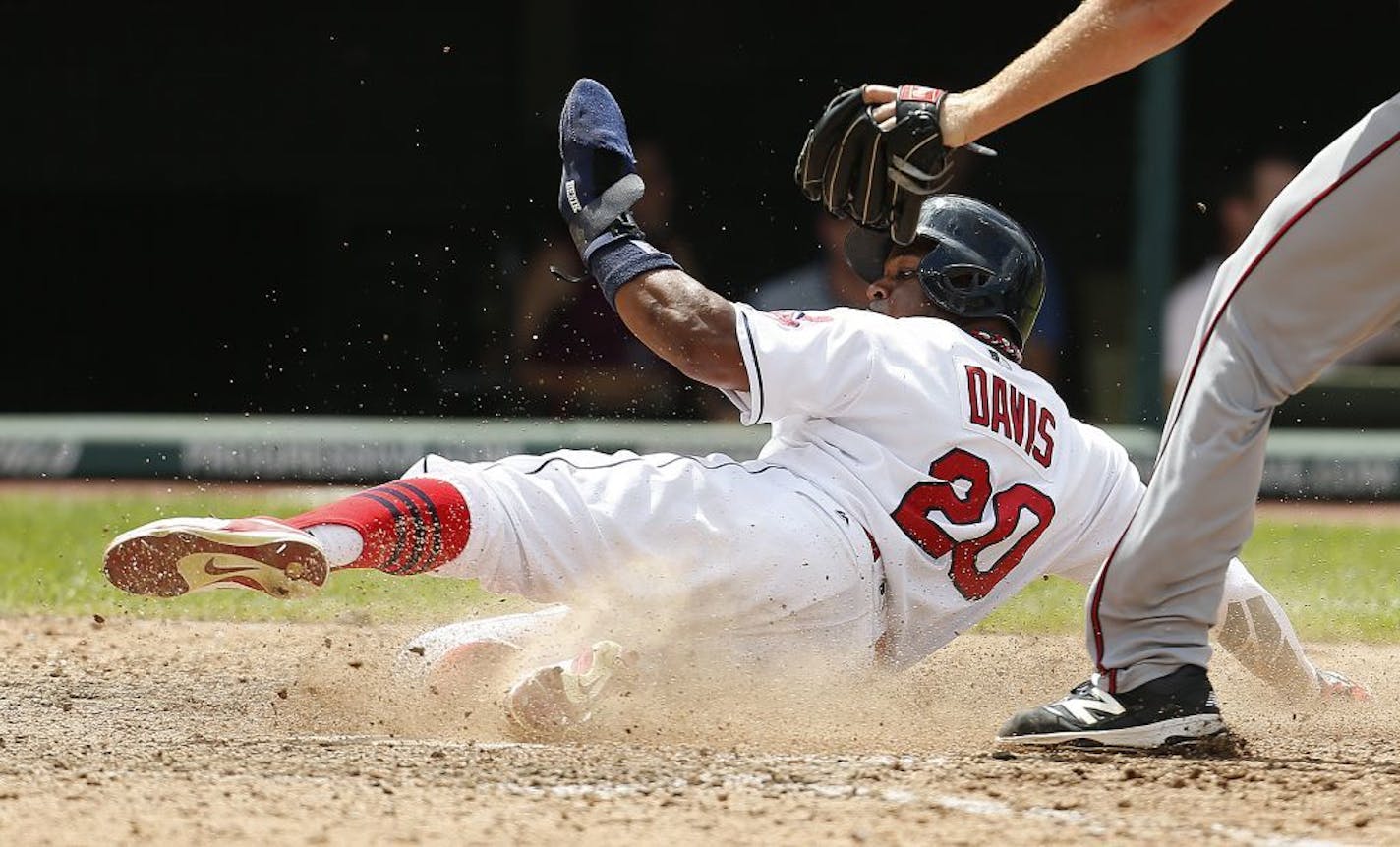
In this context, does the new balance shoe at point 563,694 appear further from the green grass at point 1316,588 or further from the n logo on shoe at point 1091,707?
the green grass at point 1316,588

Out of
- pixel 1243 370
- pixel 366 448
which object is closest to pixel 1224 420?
pixel 1243 370

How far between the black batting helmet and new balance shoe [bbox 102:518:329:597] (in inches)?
51.9

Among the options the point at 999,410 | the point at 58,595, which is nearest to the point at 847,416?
the point at 999,410

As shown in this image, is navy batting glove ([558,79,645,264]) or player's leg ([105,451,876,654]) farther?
navy batting glove ([558,79,645,264])

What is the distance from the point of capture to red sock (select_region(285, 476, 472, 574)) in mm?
3127

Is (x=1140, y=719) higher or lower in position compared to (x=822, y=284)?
lower

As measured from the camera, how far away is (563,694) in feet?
10.8

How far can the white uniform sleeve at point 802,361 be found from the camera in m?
3.26

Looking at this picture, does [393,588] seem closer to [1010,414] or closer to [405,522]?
[405,522]

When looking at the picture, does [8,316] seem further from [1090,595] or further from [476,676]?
[1090,595]

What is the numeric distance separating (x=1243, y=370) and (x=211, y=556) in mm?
1697

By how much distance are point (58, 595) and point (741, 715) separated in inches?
105

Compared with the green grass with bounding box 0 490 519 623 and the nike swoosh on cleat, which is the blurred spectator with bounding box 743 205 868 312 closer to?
the green grass with bounding box 0 490 519 623

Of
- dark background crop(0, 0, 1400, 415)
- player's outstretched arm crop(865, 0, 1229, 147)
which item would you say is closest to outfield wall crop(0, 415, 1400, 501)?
dark background crop(0, 0, 1400, 415)
